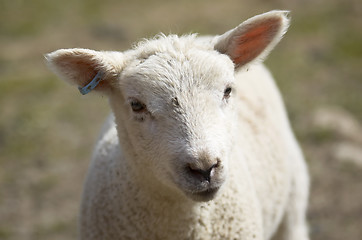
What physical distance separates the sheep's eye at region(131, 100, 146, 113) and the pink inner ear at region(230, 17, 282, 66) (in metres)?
0.86

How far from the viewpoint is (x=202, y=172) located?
3.32 meters

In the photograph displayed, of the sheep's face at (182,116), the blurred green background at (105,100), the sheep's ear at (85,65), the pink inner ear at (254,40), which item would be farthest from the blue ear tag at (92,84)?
the blurred green background at (105,100)

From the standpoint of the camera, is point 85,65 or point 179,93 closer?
point 179,93

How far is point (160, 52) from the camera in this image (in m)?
3.86

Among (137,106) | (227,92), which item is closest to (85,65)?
(137,106)

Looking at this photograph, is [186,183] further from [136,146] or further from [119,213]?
[119,213]

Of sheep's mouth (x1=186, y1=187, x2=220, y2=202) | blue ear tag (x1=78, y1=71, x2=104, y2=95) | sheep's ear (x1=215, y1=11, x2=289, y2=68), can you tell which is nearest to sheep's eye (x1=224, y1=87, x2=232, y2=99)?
sheep's ear (x1=215, y1=11, x2=289, y2=68)

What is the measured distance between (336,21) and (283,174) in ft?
31.8

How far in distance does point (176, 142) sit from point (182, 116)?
0.60 ft

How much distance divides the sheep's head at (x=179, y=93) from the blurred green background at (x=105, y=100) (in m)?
2.96

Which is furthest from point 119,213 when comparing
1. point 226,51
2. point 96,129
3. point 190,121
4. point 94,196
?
point 96,129

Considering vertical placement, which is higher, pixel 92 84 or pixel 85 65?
pixel 85 65

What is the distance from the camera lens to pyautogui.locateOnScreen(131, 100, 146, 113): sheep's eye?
375cm

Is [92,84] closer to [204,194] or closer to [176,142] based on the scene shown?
[176,142]
